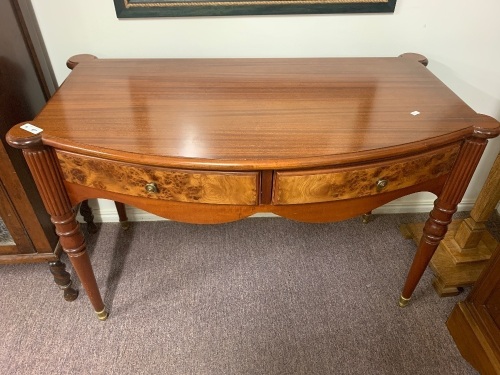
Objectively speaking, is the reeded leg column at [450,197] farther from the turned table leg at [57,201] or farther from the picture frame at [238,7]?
the turned table leg at [57,201]

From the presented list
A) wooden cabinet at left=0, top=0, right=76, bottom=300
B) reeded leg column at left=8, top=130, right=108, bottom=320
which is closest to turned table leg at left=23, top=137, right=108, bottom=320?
reeded leg column at left=8, top=130, right=108, bottom=320

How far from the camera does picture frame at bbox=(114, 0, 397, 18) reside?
1.38 metres

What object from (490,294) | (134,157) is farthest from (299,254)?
(134,157)

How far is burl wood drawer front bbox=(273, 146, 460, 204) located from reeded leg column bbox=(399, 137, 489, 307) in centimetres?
4

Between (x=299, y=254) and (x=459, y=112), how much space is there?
931 mm

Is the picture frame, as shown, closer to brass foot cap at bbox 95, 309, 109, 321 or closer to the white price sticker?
the white price sticker

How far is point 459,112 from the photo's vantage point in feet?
3.68

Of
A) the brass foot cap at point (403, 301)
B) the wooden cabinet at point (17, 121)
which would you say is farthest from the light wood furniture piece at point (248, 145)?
the brass foot cap at point (403, 301)

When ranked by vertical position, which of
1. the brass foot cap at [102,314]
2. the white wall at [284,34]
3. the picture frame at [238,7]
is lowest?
the brass foot cap at [102,314]

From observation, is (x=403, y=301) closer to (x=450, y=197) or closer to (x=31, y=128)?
(x=450, y=197)

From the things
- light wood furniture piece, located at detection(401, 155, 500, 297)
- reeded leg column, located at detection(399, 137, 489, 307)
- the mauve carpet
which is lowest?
the mauve carpet

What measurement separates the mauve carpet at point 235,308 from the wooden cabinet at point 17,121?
0.20 metres

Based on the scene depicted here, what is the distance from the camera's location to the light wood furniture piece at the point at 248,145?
37.9 inches

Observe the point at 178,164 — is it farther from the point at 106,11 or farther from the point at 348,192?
the point at 106,11
